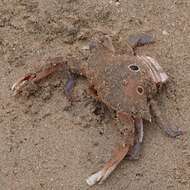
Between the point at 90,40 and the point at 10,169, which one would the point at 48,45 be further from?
the point at 10,169

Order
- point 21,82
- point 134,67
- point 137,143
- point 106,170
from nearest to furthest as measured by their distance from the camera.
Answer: point 106,170 < point 137,143 < point 134,67 < point 21,82

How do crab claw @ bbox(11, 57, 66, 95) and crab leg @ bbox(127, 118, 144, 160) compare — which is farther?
crab claw @ bbox(11, 57, 66, 95)

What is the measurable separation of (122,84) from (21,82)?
649 millimetres

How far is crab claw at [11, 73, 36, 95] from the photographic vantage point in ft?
10.9

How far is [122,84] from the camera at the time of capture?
3143 millimetres

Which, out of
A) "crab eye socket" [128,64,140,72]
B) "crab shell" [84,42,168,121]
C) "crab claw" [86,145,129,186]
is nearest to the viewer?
"crab claw" [86,145,129,186]

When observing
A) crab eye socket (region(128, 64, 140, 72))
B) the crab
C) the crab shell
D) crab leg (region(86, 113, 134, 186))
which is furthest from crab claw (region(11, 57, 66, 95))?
crab leg (region(86, 113, 134, 186))

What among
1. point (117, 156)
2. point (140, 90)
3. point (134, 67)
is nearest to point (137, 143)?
point (117, 156)

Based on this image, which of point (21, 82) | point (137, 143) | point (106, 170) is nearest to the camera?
point (106, 170)

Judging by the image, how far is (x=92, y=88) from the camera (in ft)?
10.7

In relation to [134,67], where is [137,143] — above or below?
below

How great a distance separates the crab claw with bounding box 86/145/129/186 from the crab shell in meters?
0.25

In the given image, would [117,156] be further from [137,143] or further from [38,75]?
[38,75]

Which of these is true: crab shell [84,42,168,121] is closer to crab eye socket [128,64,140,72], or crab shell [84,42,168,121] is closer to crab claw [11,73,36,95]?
crab eye socket [128,64,140,72]
